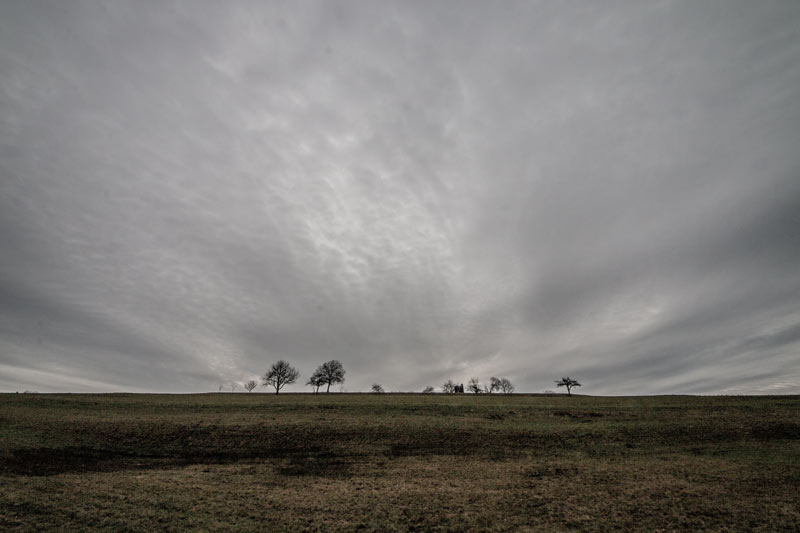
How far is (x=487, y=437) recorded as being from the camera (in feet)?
106

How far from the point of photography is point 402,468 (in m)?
24.9

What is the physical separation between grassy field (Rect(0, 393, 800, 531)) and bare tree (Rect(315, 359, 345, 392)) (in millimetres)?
54743

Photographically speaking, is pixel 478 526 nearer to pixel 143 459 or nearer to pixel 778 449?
pixel 143 459

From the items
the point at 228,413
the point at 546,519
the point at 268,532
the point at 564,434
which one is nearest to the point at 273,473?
the point at 268,532

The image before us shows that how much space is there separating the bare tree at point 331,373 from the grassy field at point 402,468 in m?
54.7

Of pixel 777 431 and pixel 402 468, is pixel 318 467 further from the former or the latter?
pixel 777 431

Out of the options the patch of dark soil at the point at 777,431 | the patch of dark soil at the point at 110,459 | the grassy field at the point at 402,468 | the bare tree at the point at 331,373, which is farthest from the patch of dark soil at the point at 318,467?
the bare tree at the point at 331,373

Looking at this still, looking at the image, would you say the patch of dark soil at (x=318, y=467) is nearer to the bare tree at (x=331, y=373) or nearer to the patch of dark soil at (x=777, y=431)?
the patch of dark soil at (x=777, y=431)

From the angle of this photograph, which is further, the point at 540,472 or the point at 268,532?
the point at 540,472

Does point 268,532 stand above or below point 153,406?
below

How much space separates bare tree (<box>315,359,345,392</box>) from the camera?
97.3 m

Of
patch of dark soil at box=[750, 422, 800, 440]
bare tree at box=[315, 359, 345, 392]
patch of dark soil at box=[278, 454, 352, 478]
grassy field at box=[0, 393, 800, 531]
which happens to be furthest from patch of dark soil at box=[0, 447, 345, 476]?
bare tree at box=[315, 359, 345, 392]

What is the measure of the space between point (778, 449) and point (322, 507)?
34.3 meters

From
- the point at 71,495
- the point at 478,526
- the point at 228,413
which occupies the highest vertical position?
the point at 228,413
